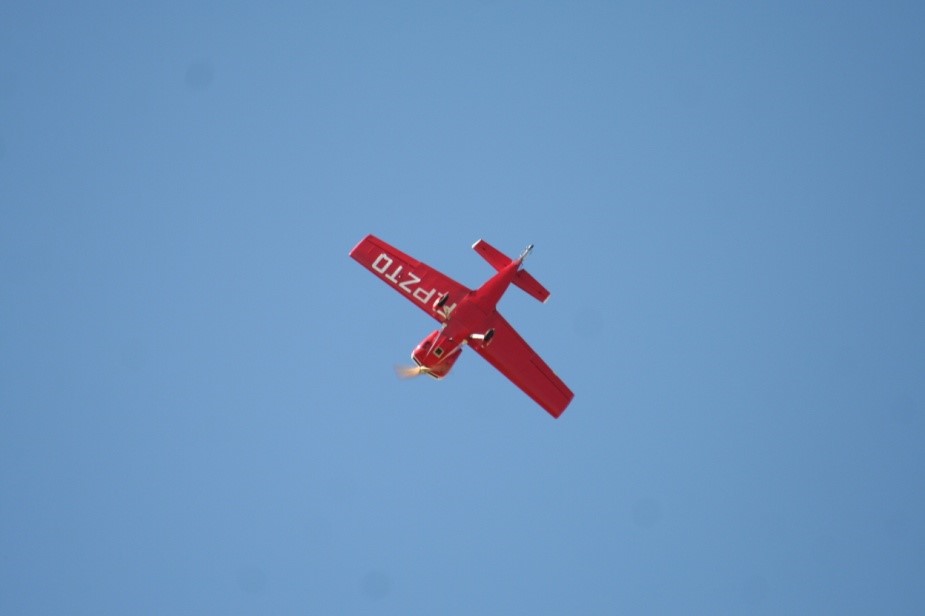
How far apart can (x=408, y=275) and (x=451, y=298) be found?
5.73 ft

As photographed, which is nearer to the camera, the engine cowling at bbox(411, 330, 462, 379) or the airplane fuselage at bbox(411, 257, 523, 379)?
the airplane fuselage at bbox(411, 257, 523, 379)

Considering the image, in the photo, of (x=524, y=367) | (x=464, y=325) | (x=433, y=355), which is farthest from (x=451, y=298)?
(x=524, y=367)

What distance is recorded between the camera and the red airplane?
37562 millimetres

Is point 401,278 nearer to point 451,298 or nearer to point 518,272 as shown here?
point 451,298

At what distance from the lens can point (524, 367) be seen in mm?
39562

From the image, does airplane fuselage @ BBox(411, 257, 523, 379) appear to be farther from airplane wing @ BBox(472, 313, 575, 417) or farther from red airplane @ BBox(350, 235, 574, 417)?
airplane wing @ BBox(472, 313, 575, 417)

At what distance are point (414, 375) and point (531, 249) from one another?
5854 mm

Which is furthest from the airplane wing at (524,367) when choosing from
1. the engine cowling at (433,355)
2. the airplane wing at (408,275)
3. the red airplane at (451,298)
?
the airplane wing at (408,275)

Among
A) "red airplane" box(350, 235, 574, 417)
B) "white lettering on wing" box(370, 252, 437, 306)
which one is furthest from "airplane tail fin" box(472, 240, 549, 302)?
"white lettering on wing" box(370, 252, 437, 306)

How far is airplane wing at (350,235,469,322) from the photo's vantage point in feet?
123

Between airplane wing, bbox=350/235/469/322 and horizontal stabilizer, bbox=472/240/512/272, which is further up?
horizontal stabilizer, bbox=472/240/512/272

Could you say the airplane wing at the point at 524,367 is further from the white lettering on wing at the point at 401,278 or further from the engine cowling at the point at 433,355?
the white lettering on wing at the point at 401,278

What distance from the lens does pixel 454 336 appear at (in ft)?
124

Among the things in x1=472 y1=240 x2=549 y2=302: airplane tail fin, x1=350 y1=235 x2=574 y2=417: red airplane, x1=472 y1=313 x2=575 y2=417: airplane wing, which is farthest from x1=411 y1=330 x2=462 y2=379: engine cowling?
x1=472 y1=240 x2=549 y2=302: airplane tail fin
